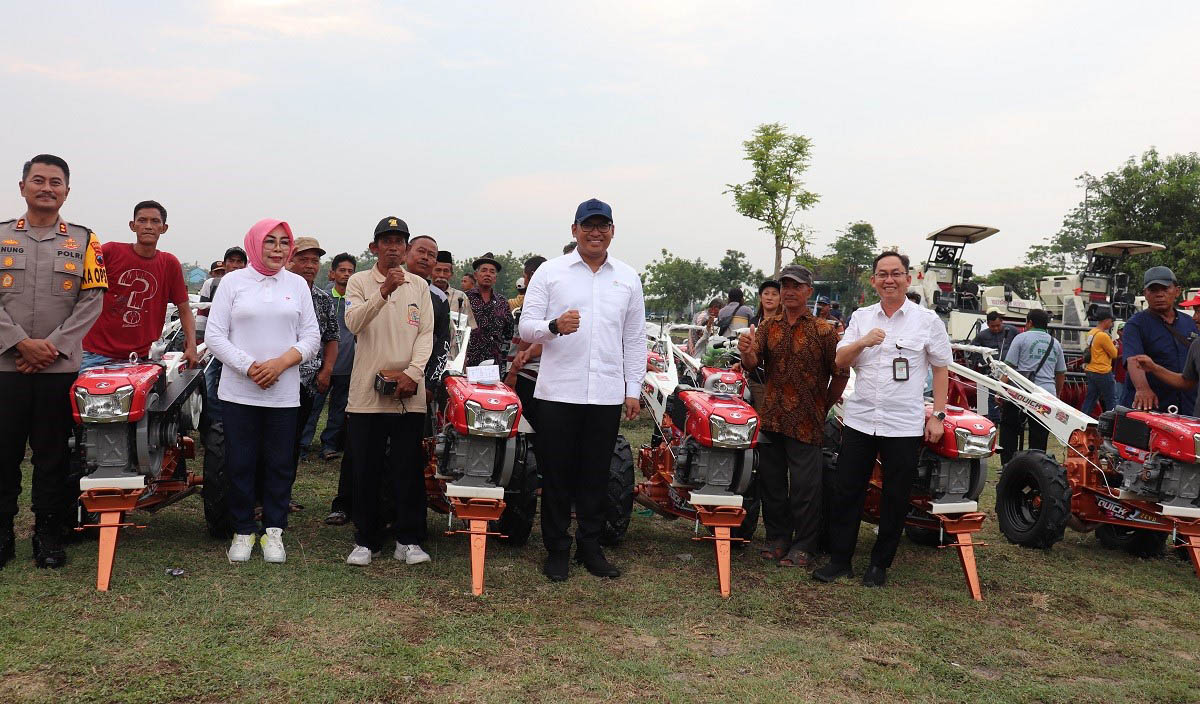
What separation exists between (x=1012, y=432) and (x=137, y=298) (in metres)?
7.21

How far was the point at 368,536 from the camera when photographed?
175 inches

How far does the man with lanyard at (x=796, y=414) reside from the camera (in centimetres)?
476

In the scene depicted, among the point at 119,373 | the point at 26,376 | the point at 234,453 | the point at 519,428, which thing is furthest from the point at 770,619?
→ the point at 26,376

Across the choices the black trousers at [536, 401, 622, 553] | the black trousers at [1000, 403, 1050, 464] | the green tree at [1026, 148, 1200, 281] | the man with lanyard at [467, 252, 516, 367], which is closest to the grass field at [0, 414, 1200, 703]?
the black trousers at [536, 401, 622, 553]

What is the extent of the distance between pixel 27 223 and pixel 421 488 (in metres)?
2.31

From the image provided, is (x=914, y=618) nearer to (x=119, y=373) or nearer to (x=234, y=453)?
(x=234, y=453)

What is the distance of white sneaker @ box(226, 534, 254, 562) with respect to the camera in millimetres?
4211

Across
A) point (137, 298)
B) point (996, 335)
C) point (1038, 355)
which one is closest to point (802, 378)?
point (137, 298)

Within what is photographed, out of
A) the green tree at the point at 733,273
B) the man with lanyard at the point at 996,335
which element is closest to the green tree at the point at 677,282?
the green tree at the point at 733,273

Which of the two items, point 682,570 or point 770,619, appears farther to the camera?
point 682,570

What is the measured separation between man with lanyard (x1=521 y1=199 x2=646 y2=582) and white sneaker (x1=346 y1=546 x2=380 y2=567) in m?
0.93

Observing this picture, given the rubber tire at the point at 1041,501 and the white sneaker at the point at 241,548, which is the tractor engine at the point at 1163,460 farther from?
the white sneaker at the point at 241,548

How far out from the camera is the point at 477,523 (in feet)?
13.4

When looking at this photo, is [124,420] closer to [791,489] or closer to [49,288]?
[49,288]
